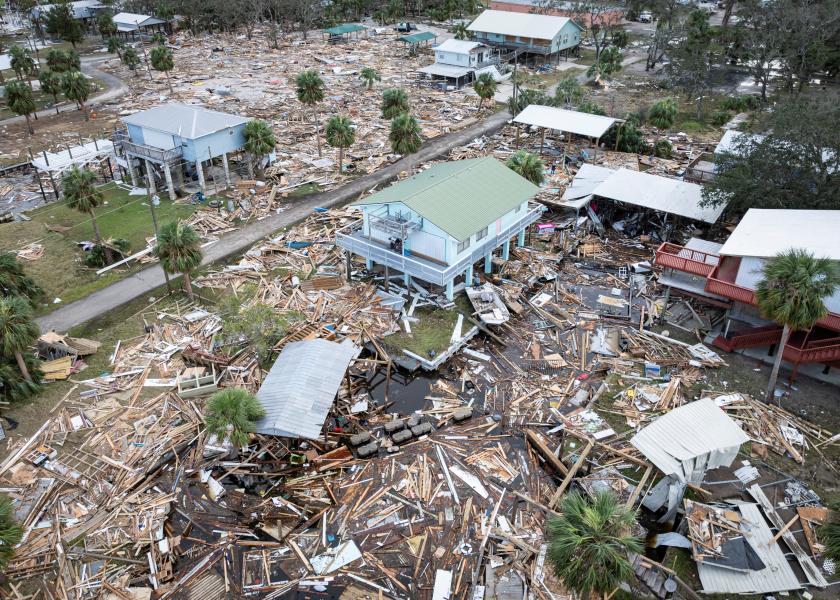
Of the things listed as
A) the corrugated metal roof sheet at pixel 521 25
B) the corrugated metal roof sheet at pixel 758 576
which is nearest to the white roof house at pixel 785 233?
the corrugated metal roof sheet at pixel 758 576

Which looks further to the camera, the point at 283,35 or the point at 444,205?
the point at 283,35

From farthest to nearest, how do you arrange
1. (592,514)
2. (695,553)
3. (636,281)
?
(636,281) → (695,553) → (592,514)

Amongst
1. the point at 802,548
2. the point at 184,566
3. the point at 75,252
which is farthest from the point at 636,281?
the point at 75,252

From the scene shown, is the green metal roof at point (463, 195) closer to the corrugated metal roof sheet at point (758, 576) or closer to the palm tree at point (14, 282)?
the corrugated metal roof sheet at point (758, 576)

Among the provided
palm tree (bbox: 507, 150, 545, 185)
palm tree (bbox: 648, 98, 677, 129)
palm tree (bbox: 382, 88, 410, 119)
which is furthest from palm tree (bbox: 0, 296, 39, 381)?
palm tree (bbox: 648, 98, 677, 129)

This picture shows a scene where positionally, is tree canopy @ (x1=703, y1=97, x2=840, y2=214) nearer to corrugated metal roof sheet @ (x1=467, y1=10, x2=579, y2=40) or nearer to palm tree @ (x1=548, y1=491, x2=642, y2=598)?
palm tree @ (x1=548, y1=491, x2=642, y2=598)

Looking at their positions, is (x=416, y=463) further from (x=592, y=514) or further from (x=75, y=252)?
(x=75, y=252)

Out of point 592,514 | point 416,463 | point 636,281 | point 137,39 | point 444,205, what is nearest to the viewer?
point 592,514
